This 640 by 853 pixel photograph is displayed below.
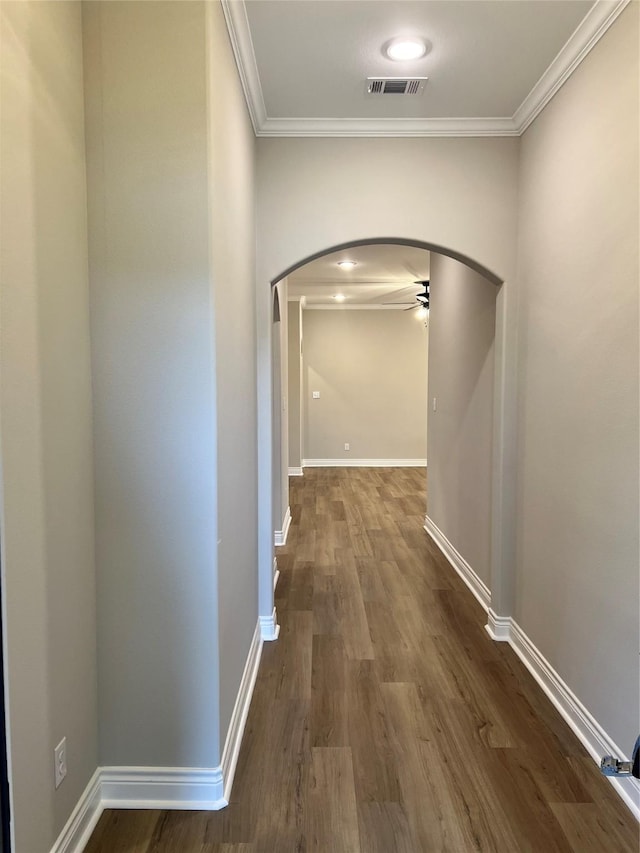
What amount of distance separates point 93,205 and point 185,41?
55 cm

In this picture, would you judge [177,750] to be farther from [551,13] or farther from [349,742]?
[551,13]

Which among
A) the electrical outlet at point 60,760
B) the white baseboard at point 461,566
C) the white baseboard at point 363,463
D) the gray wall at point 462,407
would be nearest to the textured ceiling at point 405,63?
the gray wall at point 462,407

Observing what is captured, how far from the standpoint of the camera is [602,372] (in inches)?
81.0

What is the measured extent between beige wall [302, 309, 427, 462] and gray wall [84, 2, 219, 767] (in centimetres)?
730

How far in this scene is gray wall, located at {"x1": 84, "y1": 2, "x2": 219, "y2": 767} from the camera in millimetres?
1647

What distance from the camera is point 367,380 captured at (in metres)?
9.00

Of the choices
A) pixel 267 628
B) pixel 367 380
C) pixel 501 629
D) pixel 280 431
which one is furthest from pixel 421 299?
pixel 267 628

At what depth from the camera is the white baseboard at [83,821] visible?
155cm

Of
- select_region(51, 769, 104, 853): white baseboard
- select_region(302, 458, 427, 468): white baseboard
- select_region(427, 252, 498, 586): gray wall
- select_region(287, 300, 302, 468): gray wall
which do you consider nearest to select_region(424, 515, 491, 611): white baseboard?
select_region(427, 252, 498, 586): gray wall

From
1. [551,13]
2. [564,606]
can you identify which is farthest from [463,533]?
[551,13]

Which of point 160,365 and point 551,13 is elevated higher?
point 551,13

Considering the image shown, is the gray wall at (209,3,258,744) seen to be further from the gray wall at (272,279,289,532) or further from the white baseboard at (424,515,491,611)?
the white baseboard at (424,515,491,611)

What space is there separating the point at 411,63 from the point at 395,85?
16cm

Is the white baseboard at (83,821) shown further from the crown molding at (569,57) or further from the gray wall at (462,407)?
the crown molding at (569,57)
